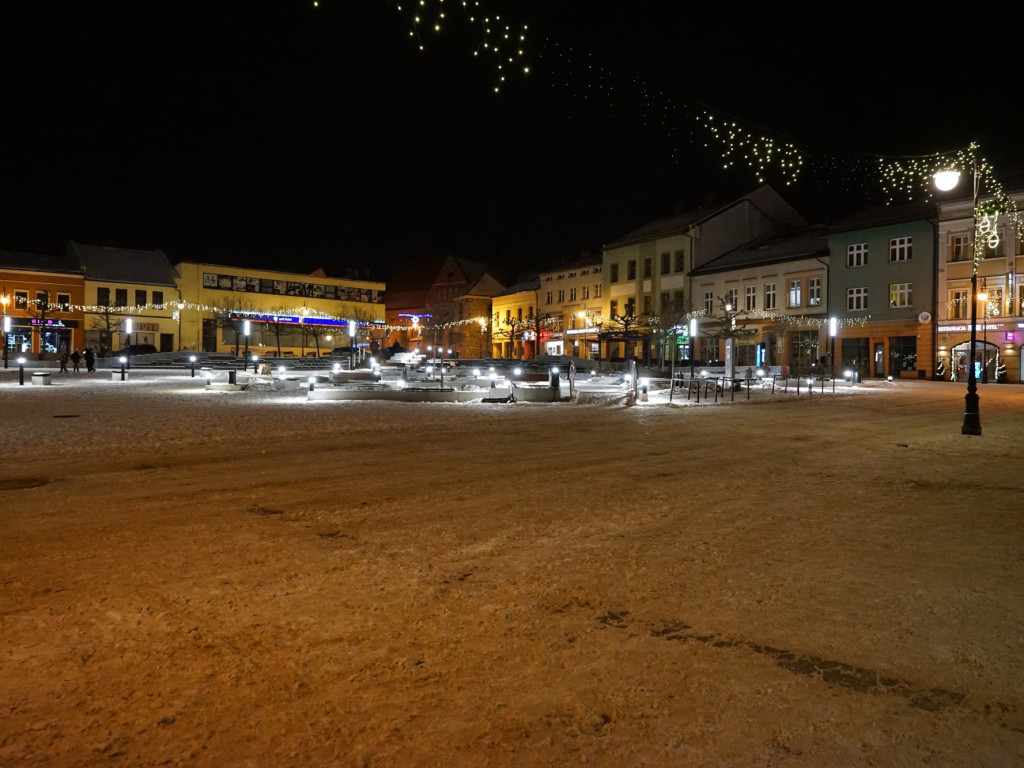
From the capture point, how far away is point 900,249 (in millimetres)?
41094

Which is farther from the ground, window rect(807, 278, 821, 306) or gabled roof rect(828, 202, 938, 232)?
gabled roof rect(828, 202, 938, 232)

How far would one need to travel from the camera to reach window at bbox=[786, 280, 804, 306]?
4597cm

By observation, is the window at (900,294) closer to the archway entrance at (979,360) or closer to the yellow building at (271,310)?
the archway entrance at (979,360)

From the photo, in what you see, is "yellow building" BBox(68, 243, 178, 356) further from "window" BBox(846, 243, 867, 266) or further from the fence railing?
"window" BBox(846, 243, 867, 266)

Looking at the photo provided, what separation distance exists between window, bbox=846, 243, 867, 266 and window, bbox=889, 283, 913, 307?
2.27m

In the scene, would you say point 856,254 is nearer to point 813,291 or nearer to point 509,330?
point 813,291

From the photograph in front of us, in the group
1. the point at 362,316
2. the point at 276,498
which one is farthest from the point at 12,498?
the point at 362,316

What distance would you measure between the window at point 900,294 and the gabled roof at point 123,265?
5798 cm

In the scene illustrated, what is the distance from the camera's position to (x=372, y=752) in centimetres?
271

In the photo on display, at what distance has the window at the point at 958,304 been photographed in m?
38.2

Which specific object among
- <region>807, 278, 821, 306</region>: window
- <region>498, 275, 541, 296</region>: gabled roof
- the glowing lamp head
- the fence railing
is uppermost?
<region>498, 275, 541, 296</region>: gabled roof

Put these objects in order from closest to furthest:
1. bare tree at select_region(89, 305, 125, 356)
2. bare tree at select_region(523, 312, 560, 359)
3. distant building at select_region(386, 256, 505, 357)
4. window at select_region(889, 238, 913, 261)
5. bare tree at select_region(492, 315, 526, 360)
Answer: window at select_region(889, 238, 913, 261), bare tree at select_region(89, 305, 125, 356), bare tree at select_region(523, 312, 560, 359), bare tree at select_region(492, 315, 526, 360), distant building at select_region(386, 256, 505, 357)

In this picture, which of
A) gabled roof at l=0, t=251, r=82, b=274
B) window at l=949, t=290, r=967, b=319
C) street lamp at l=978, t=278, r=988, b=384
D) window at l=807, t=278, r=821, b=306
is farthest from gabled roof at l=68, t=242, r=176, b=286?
street lamp at l=978, t=278, r=988, b=384

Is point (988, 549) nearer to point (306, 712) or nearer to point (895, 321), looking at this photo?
point (306, 712)
